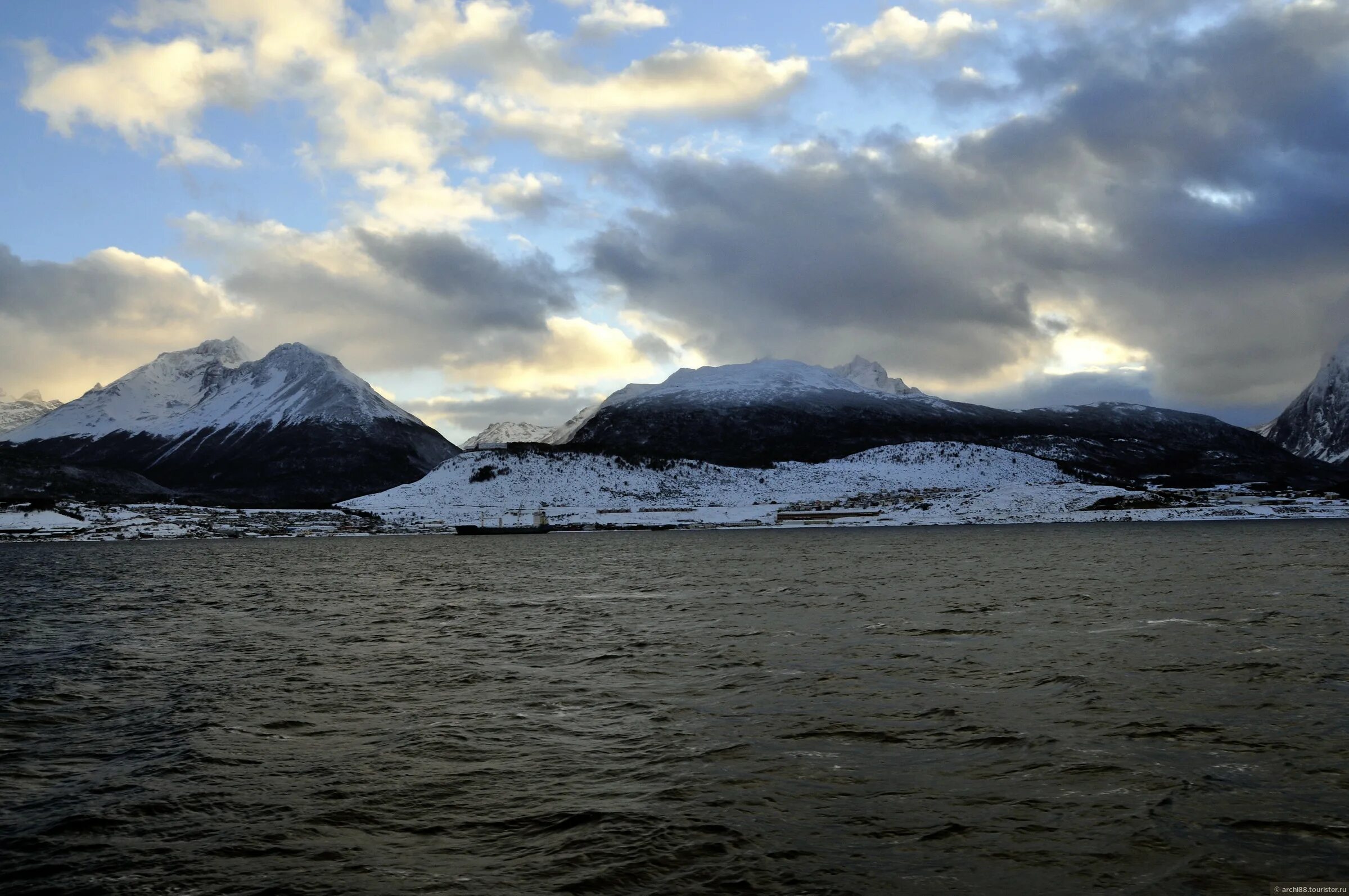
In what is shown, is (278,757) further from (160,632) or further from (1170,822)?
(160,632)

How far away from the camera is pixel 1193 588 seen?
48.8 meters

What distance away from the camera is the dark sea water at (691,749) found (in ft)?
39.5

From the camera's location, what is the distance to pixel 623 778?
16156 millimetres

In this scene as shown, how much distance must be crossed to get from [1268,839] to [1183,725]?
23.5ft

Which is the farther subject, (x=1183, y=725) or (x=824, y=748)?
(x=1183, y=725)

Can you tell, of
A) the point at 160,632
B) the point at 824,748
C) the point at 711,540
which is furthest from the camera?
the point at 711,540

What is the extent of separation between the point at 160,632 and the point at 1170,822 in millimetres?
39588

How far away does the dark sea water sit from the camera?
39.5 feet

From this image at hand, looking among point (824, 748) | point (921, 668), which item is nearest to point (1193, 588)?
point (921, 668)


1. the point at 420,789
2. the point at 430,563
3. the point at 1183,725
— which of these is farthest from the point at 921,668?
the point at 430,563

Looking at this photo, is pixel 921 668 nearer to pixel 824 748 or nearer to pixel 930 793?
pixel 824 748

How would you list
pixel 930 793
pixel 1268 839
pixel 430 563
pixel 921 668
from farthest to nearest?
pixel 430 563 < pixel 921 668 < pixel 930 793 < pixel 1268 839

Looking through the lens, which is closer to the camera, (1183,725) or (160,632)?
(1183,725)

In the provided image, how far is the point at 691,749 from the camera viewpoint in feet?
59.3
